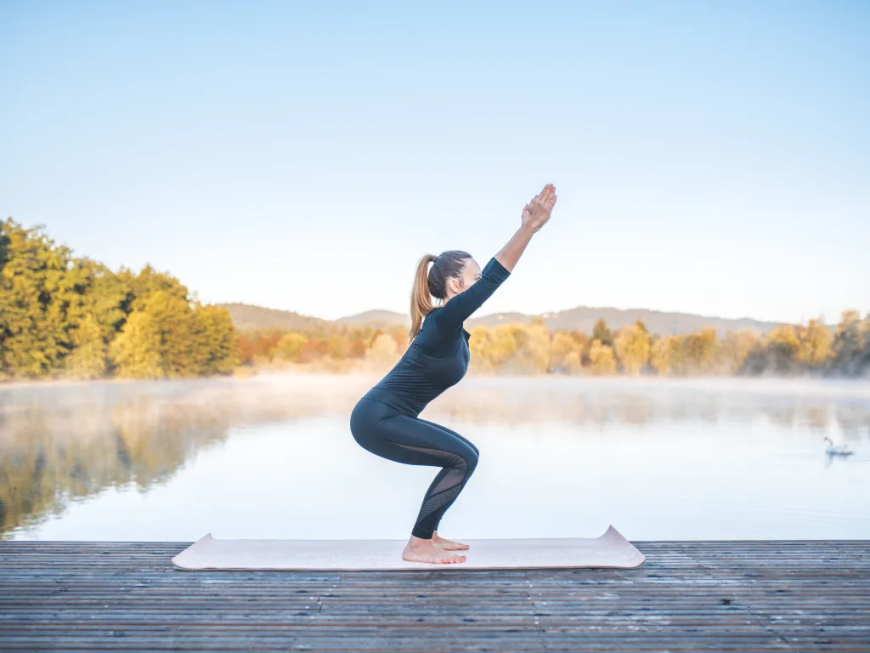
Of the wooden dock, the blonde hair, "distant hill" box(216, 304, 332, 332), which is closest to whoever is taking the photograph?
the wooden dock

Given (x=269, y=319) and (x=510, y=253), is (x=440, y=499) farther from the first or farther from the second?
(x=269, y=319)

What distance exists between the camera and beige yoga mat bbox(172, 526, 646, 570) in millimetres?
2662

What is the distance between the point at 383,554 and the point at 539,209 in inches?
54.1

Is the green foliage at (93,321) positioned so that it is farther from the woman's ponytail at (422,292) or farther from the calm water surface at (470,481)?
the woman's ponytail at (422,292)

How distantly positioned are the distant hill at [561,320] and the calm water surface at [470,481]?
2.52 meters

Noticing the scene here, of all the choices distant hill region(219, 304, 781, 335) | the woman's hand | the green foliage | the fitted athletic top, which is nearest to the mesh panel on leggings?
the fitted athletic top

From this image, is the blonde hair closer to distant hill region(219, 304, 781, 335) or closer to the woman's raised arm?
the woman's raised arm

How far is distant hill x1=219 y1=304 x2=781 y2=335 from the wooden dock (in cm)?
1280

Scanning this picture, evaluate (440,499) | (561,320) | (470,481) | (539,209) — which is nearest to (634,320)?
(561,320)

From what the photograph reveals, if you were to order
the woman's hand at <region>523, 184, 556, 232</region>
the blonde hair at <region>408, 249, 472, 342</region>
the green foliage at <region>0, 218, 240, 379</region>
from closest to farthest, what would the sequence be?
the woman's hand at <region>523, 184, 556, 232</region>
the blonde hair at <region>408, 249, 472, 342</region>
the green foliage at <region>0, 218, 240, 379</region>

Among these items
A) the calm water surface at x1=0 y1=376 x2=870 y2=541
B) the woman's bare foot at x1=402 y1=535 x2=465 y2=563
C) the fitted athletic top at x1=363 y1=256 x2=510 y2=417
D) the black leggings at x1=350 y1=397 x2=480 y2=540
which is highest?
the fitted athletic top at x1=363 y1=256 x2=510 y2=417

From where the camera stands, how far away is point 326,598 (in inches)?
93.0

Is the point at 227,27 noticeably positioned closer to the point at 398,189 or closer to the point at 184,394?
the point at 398,189

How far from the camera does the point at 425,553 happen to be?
2.70 meters
